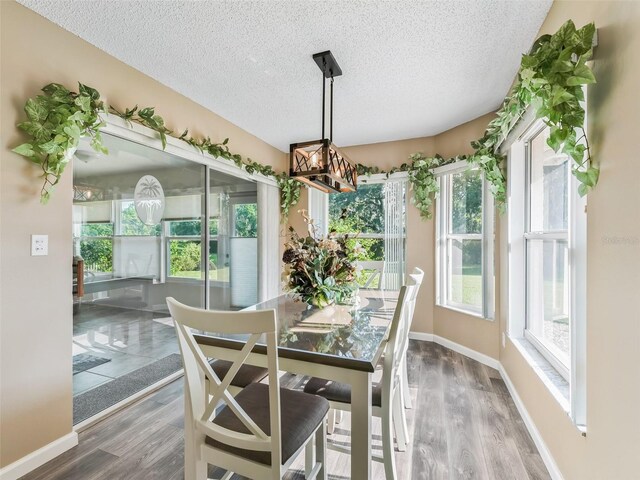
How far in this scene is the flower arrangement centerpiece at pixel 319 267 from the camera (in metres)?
2.09

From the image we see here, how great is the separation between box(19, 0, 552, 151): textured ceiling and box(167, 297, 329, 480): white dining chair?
1.78 m

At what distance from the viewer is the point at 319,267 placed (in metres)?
Result: 2.09

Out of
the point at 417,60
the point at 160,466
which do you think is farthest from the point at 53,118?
the point at 417,60

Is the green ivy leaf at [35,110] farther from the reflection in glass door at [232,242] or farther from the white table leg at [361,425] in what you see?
the white table leg at [361,425]

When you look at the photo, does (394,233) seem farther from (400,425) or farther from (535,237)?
(400,425)

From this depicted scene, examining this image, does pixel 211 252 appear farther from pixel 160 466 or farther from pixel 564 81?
pixel 564 81

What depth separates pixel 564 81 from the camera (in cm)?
116

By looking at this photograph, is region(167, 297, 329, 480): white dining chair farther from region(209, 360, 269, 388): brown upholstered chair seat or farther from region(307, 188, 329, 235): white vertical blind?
region(307, 188, 329, 235): white vertical blind

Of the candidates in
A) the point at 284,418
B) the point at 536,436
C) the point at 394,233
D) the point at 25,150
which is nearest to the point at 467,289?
the point at 394,233

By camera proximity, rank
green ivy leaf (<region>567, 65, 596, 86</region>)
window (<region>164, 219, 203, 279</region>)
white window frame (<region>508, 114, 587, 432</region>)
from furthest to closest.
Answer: window (<region>164, 219, 203, 279</region>) < white window frame (<region>508, 114, 587, 432</region>) < green ivy leaf (<region>567, 65, 596, 86</region>)

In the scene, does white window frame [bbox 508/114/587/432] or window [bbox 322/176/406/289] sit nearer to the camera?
white window frame [bbox 508/114/587/432]

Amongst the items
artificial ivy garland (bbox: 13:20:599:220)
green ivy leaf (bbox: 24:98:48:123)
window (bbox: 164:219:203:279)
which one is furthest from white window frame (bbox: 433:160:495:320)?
green ivy leaf (bbox: 24:98:48:123)

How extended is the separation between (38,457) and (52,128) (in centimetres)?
189

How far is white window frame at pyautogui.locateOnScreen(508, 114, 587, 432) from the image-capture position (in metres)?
1.40
